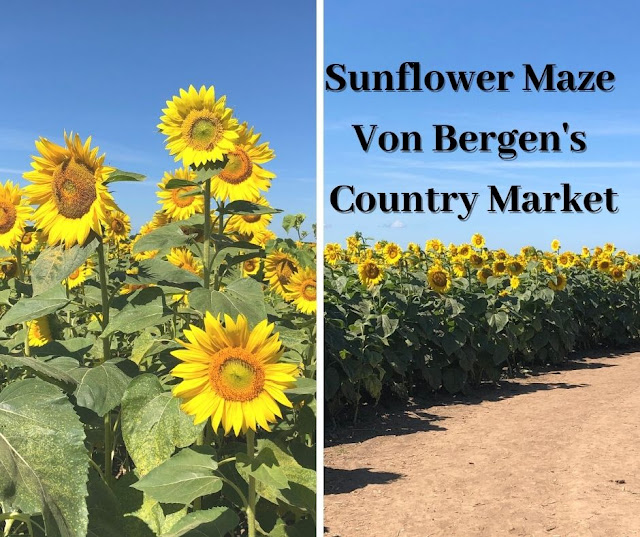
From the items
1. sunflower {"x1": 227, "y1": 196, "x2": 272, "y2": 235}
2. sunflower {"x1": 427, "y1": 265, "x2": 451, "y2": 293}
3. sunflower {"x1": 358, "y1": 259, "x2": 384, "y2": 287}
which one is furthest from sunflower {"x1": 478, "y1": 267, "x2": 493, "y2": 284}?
sunflower {"x1": 227, "y1": 196, "x2": 272, "y2": 235}

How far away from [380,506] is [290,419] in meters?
1.35

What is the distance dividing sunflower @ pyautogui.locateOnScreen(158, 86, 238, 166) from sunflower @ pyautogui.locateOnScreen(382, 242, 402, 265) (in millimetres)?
3322

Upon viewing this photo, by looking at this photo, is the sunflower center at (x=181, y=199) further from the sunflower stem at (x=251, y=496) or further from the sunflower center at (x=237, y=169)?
the sunflower stem at (x=251, y=496)

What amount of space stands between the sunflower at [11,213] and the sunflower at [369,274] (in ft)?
9.17

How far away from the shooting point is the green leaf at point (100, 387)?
0.86 m

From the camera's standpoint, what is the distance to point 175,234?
3.42ft

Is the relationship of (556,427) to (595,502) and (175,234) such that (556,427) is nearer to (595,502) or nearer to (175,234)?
(595,502)

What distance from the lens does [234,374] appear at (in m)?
0.89

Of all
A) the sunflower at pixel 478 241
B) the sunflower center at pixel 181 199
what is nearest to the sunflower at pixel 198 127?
the sunflower center at pixel 181 199

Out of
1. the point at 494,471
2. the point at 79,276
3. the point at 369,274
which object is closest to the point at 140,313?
the point at 79,276

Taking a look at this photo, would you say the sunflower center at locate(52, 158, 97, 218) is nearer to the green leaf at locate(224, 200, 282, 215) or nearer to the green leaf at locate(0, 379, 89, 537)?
the green leaf at locate(224, 200, 282, 215)

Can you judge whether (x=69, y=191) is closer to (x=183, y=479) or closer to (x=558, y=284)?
(x=183, y=479)

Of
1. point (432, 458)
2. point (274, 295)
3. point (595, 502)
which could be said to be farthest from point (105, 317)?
point (432, 458)

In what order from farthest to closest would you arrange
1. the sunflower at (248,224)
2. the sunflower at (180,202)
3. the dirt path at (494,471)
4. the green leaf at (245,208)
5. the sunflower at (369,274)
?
the sunflower at (369,274) < the dirt path at (494,471) < the sunflower at (248,224) < the sunflower at (180,202) < the green leaf at (245,208)
